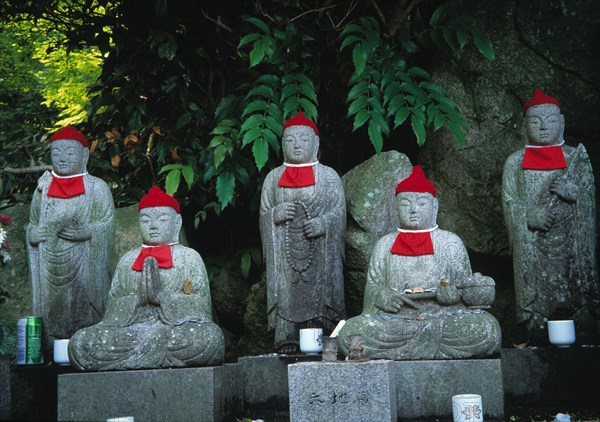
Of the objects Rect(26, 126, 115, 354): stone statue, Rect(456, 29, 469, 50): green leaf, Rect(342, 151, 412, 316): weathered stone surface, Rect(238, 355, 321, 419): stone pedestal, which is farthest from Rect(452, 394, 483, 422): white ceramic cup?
Rect(456, 29, 469, 50): green leaf

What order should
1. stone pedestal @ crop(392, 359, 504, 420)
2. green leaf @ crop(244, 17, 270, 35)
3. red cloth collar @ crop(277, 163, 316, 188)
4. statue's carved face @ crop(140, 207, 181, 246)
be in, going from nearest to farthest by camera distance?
stone pedestal @ crop(392, 359, 504, 420), statue's carved face @ crop(140, 207, 181, 246), red cloth collar @ crop(277, 163, 316, 188), green leaf @ crop(244, 17, 270, 35)

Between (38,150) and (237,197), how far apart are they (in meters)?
3.01

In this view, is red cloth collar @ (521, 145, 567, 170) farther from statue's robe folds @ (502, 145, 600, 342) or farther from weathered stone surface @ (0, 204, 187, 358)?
weathered stone surface @ (0, 204, 187, 358)

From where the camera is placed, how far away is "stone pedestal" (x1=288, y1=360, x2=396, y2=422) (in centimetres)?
532

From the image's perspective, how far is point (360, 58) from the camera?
8305mm

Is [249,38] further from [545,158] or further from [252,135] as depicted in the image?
[545,158]

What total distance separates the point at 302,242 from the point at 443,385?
6.50 feet

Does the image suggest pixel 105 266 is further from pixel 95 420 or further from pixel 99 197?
pixel 95 420

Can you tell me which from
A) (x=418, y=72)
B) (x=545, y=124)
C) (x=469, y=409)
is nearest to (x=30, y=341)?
(x=469, y=409)

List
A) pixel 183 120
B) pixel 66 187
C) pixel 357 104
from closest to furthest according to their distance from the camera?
pixel 66 187
pixel 357 104
pixel 183 120

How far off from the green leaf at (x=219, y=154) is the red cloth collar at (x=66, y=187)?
49.2 inches

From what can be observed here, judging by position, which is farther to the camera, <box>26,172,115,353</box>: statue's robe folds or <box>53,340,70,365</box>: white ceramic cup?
<box>26,172,115,353</box>: statue's robe folds

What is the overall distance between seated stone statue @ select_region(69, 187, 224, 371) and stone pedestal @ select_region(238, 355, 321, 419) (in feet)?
1.87

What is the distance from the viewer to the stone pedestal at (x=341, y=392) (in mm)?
5320
